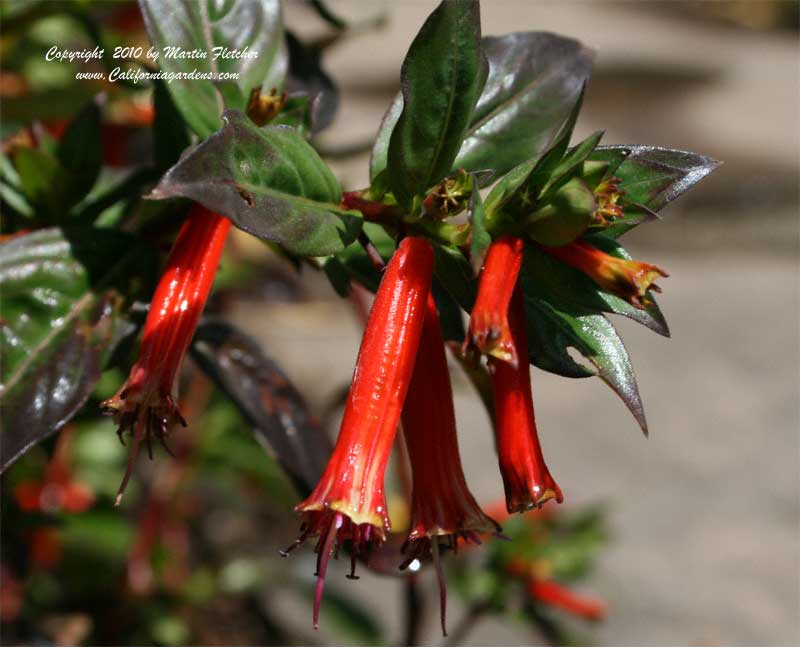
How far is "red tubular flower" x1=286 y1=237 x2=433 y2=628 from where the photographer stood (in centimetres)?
73

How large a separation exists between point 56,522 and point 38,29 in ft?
3.36

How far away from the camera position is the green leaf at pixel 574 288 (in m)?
0.75

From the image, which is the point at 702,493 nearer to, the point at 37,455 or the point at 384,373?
the point at 37,455

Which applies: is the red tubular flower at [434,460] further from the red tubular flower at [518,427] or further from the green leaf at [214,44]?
the green leaf at [214,44]

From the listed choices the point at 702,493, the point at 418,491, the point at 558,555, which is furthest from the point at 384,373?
the point at 702,493

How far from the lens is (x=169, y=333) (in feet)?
2.67

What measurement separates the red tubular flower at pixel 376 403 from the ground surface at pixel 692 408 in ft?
1.57

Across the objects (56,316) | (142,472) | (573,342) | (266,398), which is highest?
(573,342)

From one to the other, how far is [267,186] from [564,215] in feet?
0.73

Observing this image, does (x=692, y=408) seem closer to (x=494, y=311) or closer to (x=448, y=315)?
(x=448, y=315)

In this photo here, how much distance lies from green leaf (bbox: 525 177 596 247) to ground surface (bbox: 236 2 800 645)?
44 centimetres

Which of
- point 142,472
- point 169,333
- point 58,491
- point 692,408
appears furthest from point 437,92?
point 692,408

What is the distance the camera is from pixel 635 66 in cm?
688

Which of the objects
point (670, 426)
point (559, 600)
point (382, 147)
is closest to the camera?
point (382, 147)
